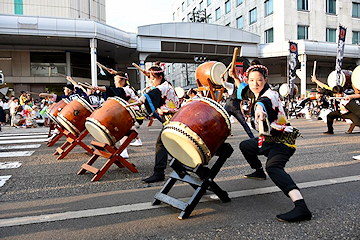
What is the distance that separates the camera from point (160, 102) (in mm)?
3574

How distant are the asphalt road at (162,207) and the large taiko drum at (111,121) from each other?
1.90ft

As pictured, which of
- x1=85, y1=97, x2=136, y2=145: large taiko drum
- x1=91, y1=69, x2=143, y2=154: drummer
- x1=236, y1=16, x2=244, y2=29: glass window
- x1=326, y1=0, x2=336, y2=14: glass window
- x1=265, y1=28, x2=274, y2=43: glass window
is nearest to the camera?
x1=85, y1=97, x2=136, y2=145: large taiko drum

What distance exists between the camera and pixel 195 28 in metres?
20.8

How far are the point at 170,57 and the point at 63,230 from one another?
853 inches

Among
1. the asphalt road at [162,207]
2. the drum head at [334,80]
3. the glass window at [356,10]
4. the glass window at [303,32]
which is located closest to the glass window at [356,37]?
the glass window at [356,10]

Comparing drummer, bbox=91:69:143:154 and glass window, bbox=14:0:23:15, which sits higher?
glass window, bbox=14:0:23:15

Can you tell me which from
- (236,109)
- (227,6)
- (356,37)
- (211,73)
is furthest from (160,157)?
(227,6)

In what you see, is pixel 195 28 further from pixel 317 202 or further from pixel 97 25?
pixel 317 202

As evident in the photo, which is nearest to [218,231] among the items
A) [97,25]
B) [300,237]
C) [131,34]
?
[300,237]

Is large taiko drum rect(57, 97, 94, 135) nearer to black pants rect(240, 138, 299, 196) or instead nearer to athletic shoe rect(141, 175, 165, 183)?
athletic shoe rect(141, 175, 165, 183)

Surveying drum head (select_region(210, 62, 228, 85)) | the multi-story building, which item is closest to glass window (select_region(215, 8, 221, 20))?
the multi-story building

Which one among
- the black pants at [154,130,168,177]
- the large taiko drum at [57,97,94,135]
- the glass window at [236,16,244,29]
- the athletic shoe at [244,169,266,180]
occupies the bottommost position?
the athletic shoe at [244,169,266,180]

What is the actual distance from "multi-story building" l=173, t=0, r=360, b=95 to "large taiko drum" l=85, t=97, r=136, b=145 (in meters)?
20.9

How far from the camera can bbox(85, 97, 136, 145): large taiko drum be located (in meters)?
3.63
